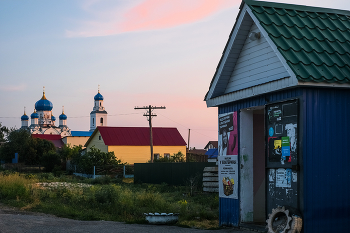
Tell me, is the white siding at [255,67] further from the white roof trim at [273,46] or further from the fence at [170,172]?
the fence at [170,172]

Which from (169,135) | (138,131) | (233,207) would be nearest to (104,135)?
(138,131)

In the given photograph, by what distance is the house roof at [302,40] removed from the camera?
7.66 metres

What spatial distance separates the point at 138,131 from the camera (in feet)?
168

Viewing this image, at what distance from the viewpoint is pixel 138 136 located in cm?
5034

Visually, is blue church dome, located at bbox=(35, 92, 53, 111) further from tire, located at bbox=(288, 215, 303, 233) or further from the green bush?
tire, located at bbox=(288, 215, 303, 233)

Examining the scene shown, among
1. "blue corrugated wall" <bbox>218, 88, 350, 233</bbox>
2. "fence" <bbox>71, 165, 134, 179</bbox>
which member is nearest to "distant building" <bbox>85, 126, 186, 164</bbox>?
"fence" <bbox>71, 165, 134, 179</bbox>

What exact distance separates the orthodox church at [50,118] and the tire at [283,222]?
345 ft

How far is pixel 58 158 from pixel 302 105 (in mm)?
45178

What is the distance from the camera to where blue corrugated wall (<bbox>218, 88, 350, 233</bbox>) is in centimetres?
759

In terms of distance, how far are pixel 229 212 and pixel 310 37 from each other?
4.45m

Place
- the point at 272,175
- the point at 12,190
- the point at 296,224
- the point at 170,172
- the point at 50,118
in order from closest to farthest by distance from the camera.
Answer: the point at 296,224 < the point at 272,175 < the point at 12,190 < the point at 170,172 < the point at 50,118

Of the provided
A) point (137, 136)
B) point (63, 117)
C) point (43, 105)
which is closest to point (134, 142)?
point (137, 136)

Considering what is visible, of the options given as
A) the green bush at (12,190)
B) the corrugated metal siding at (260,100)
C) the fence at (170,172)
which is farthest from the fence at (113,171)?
the corrugated metal siding at (260,100)

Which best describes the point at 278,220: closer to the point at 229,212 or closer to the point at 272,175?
the point at 272,175
